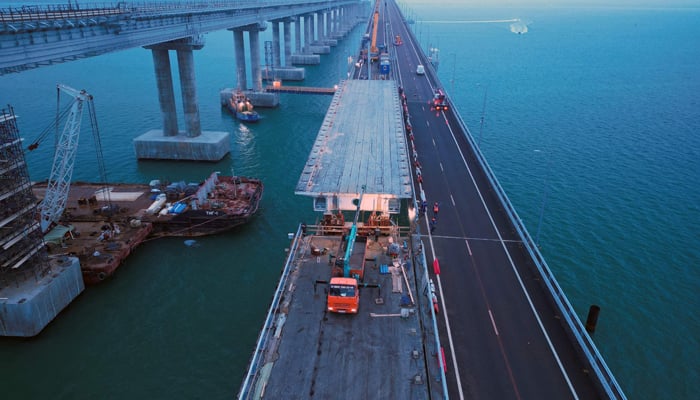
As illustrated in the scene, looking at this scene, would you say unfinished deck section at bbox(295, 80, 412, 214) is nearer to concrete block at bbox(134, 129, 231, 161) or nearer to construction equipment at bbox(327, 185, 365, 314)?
construction equipment at bbox(327, 185, 365, 314)

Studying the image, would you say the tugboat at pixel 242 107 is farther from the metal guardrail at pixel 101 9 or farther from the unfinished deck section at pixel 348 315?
the unfinished deck section at pixel 348 315

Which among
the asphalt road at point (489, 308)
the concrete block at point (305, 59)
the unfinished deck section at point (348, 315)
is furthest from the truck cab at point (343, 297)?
the concrete block at point (305, 59)

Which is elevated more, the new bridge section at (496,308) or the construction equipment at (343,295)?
the construction equipment at (343,295)

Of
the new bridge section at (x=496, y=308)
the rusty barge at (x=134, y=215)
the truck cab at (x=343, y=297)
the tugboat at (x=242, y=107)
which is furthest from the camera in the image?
the tugboat at (x=242, y=107)

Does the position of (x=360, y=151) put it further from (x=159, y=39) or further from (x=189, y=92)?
(x=189, y=92)

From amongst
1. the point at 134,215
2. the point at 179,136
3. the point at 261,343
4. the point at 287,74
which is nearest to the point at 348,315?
the point at 261,343

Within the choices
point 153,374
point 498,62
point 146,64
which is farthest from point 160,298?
point 498,62
